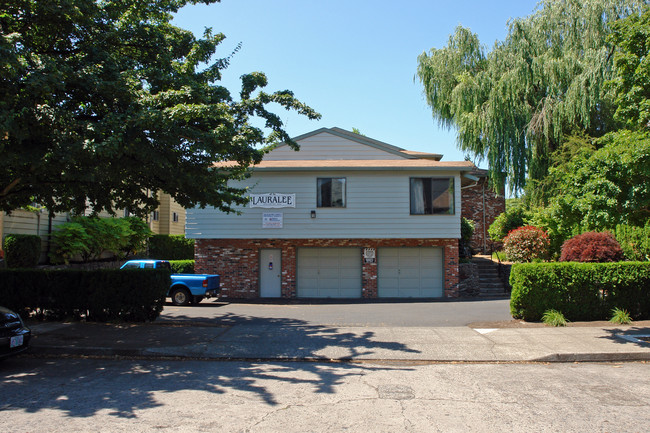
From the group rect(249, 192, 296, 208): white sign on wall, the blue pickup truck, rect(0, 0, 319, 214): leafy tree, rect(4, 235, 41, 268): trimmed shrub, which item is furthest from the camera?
rect(249, 192, 296, 208): white sign on wall

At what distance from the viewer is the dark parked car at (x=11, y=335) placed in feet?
24.2

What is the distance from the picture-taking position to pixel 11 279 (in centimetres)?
1141

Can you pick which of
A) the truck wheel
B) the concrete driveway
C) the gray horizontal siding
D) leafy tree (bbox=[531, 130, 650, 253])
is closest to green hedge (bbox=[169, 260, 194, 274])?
the gray horizontal siding

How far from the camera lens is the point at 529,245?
20.6 metres

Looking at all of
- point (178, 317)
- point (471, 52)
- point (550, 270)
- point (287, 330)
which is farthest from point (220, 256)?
point (471, 52)

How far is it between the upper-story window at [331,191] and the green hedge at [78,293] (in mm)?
9353

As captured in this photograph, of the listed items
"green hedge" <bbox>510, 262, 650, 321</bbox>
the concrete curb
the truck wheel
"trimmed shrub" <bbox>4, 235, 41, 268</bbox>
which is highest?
"trimmed shrub" <bbox>4, 235, 41, 268</bbox>

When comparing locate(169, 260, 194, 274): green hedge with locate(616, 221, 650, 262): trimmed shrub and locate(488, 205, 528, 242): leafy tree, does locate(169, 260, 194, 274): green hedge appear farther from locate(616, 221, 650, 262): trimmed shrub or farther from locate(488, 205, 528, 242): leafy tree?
locate(616, 221, 650, 262): trimmed shrub

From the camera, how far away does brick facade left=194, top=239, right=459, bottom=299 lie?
65.2 feet

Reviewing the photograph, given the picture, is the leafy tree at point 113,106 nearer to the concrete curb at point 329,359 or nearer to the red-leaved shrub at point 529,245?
the concrete curb at point 329,359

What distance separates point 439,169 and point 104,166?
13.9 m

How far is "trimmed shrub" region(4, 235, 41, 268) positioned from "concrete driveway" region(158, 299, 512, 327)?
5450 millimetres

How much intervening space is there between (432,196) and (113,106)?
13.7m

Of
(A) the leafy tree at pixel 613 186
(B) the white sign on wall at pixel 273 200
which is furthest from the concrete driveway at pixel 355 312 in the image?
(A) the leafy tree at pixel 613 186
